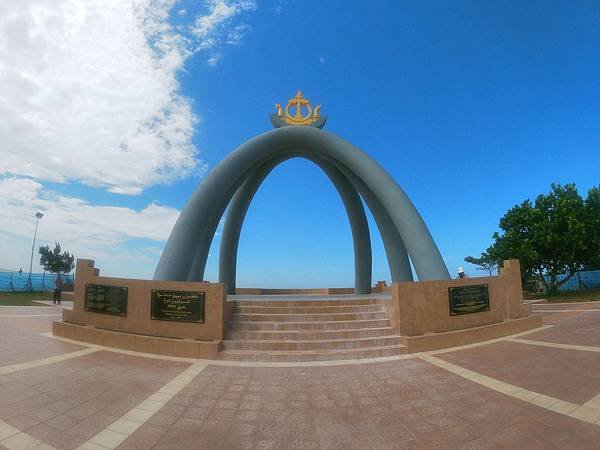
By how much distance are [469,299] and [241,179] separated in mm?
12128

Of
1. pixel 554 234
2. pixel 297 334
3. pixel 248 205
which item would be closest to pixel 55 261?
pixel 248 205

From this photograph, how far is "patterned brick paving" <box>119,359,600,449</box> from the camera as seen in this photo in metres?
3.71

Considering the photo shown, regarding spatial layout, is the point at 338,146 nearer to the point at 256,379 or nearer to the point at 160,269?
the point at 160,269

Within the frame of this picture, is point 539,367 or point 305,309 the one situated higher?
point 305,309

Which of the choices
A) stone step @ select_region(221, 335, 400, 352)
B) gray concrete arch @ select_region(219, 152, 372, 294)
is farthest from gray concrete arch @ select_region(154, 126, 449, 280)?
stone step @ select_region(221, 335, 400, 352)

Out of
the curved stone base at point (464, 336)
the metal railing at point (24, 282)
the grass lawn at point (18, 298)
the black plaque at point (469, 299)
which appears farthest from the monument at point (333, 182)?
the metal railing at point (24, 282)

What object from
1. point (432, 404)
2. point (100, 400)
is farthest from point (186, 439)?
point (432, 404)

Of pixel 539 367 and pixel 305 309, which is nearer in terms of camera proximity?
pixel 539 367

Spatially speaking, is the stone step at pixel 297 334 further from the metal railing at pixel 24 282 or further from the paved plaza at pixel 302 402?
the metal railing at pixel 24 282

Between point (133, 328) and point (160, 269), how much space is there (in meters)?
4.12

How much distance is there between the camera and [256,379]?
19.7 ft

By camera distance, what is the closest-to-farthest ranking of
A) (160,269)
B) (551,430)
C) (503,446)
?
(503,446) < (551,430) < (160,269)

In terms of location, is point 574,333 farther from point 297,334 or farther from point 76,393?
point 76,393

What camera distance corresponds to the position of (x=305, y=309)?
9734 mm
